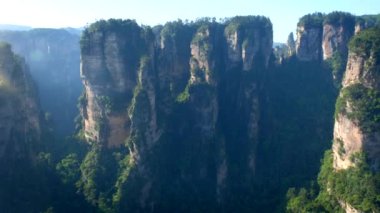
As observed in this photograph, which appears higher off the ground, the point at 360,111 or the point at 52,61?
the point at 52,61

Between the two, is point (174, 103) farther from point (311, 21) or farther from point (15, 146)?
point (311, 21)

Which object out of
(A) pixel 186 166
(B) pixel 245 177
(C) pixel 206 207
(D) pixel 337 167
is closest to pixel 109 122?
(A) pixel 186 166

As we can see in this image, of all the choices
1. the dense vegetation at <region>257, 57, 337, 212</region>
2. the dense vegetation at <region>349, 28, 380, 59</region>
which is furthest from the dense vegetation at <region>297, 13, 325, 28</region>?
the dense vegetation at <region>349, 28, 380, 59</region>

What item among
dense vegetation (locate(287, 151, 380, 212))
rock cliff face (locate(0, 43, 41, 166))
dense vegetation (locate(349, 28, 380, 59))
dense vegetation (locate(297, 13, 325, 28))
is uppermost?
dense vegetation (locate(297, 13, 325, 28))

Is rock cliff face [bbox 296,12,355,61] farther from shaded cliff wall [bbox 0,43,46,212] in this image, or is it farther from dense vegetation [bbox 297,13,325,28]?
shaded cliff wall [bbox 0,43,46,212]

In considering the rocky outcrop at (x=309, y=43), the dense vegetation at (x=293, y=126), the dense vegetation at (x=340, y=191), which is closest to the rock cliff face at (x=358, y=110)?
the dense vegetation at (x=340, y=191)

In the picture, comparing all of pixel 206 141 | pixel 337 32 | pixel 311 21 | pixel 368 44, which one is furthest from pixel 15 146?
pixel 337 32

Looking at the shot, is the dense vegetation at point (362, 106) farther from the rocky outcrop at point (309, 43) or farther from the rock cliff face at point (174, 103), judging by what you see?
the rocky outcrop at point (309, 43)
